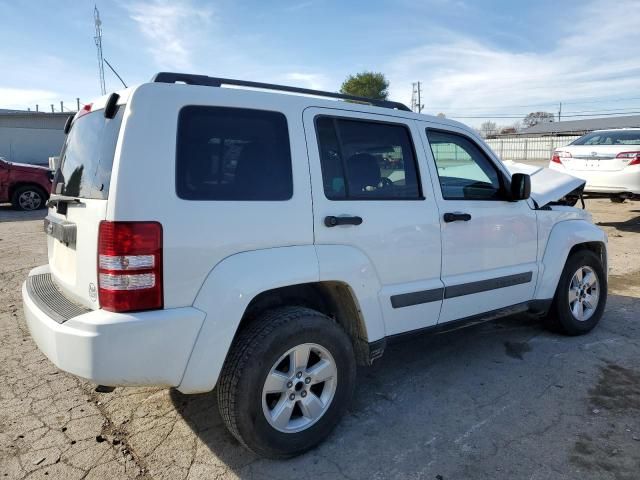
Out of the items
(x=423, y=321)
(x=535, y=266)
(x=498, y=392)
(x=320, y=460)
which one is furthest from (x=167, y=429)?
(x=535, y=266)

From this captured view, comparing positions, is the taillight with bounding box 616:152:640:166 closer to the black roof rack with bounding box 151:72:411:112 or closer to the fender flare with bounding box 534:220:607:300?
the fender flare with bounding box 534:220:607:300

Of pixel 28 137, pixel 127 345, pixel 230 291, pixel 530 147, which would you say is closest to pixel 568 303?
pixel 230 291

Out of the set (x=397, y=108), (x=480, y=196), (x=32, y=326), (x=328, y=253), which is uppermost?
(x=397, y=108)

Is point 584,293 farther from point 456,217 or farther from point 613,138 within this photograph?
point 613,138

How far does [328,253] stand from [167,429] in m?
1.47

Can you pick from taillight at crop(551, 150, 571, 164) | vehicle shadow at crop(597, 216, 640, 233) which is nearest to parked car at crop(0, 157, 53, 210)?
taillight at crop(551, 150, 571, 164)

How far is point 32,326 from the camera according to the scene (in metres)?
2.73

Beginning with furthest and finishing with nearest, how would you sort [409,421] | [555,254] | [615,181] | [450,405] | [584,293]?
[615,181]
[584,293]
[555,254]
[450,405]
[409,421]

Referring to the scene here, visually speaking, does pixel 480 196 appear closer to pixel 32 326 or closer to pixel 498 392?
pixel 498 392

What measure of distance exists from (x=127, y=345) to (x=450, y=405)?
2127 mm

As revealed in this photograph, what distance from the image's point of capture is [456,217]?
3.37 m

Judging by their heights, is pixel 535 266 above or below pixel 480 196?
below

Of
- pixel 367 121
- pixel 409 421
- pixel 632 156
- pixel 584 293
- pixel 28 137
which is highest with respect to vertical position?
pixel 28 137

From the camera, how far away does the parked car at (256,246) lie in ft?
7.46
